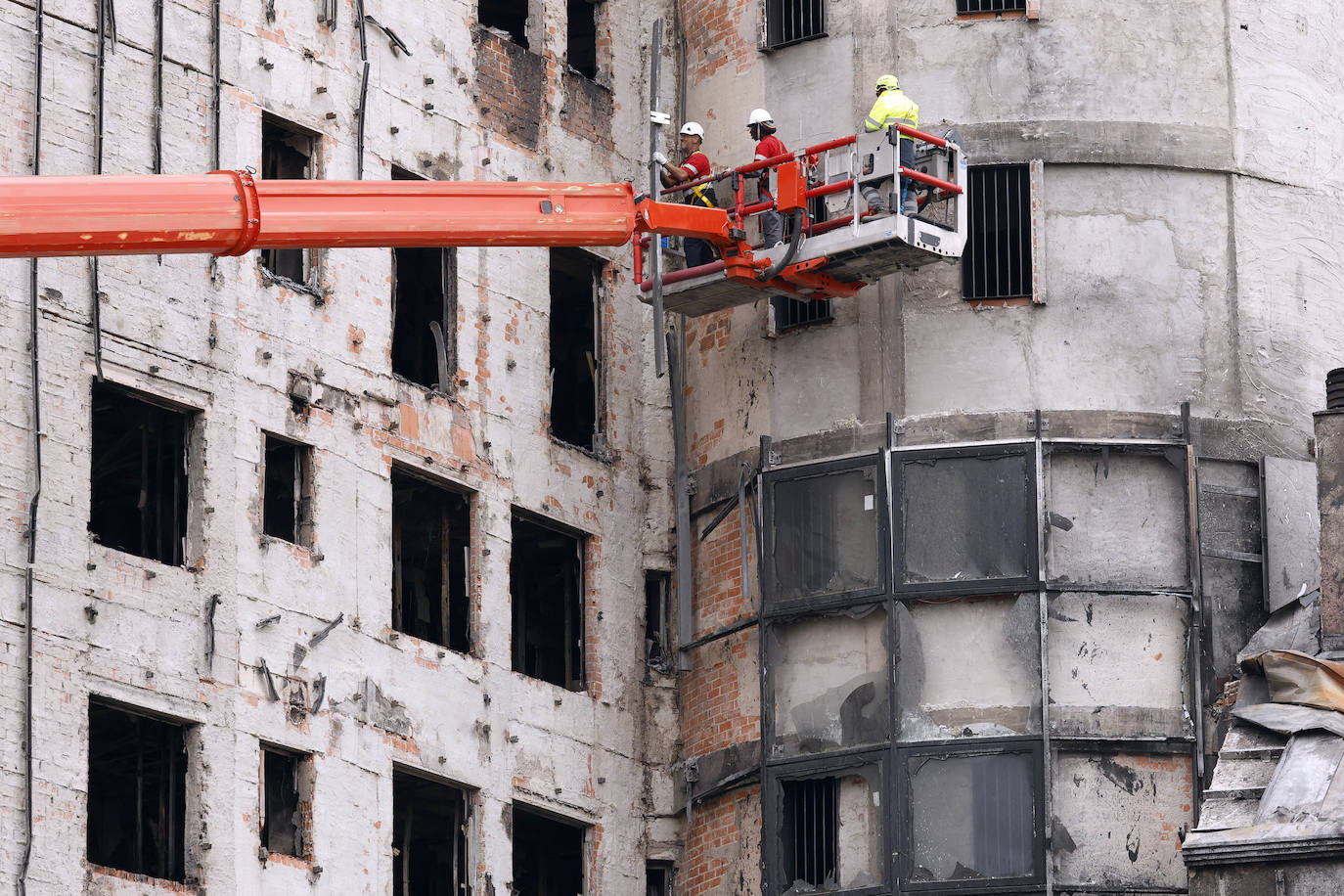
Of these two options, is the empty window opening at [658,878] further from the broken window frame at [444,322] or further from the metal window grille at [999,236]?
the metal window grille at [999,236]

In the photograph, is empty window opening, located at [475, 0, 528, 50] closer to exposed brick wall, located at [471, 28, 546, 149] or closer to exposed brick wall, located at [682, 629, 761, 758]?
exposed brick wall, located at [471, 28, 546, 149]

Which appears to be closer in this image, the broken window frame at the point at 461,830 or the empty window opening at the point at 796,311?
the broken window frame at the point at 461,830

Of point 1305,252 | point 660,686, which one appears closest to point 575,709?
point 660,686

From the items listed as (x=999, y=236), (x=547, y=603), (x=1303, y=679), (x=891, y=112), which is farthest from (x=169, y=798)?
(x=1303, y=679)

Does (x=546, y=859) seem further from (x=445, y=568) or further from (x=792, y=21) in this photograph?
(x=792, y=21)

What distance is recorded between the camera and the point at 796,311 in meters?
34.0

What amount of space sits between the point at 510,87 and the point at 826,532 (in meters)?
6.77

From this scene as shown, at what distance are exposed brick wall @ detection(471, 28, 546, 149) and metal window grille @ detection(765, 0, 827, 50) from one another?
2.82 m

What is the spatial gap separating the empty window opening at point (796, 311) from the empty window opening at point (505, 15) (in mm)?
5624

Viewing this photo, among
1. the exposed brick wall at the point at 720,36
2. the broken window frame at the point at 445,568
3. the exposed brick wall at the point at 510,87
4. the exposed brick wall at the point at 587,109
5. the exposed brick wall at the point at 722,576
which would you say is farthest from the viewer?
the exposed brick wall at the point at 587,109

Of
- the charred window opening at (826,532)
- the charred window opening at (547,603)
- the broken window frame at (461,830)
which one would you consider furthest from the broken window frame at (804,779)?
the broken window frame at (461,830)

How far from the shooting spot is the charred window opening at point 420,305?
33812 millimetres

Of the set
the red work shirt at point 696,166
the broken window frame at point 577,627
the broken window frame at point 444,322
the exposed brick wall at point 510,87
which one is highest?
the exposed brick wall at point 510,87

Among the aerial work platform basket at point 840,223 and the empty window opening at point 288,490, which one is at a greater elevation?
the aerial work platform basket at point 840,223
